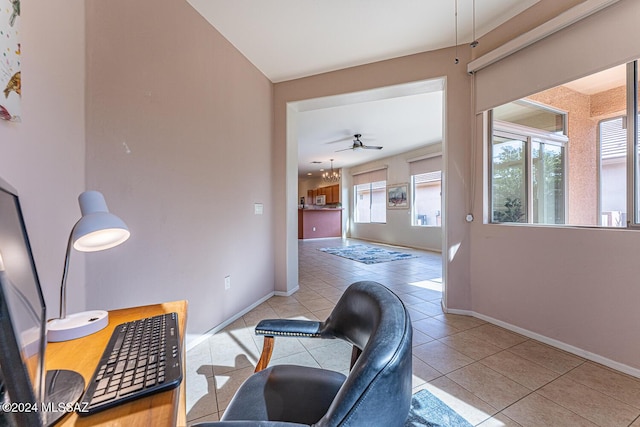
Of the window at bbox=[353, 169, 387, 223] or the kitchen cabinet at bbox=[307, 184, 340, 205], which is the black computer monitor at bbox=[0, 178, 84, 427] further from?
the kitchen cabinet at bbox=[307, 184, 340, 205]

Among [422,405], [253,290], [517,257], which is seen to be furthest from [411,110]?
[422,405]

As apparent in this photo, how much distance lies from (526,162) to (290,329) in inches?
111

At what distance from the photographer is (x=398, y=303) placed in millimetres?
678

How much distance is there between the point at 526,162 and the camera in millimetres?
2498

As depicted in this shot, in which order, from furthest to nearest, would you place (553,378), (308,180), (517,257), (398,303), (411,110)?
(308,180)
(411,110)
(517,257)
(553,378)
(398,303)

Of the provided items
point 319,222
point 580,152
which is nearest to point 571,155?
point 580,152

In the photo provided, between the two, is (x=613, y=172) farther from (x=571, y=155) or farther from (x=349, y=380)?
(x=349, y=380)

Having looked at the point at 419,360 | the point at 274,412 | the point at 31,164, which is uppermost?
the point at 31,164

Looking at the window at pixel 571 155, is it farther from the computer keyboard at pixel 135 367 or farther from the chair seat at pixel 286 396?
the computer keyboard at pixel 135 367

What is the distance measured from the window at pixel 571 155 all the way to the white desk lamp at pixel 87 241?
9.28 feet

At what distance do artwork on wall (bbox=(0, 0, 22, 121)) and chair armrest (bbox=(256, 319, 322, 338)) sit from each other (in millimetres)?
1242

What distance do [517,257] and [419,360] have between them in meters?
1.25

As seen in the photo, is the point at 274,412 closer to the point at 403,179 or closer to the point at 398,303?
the point at 398,303

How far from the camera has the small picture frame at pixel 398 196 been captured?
279 inches
